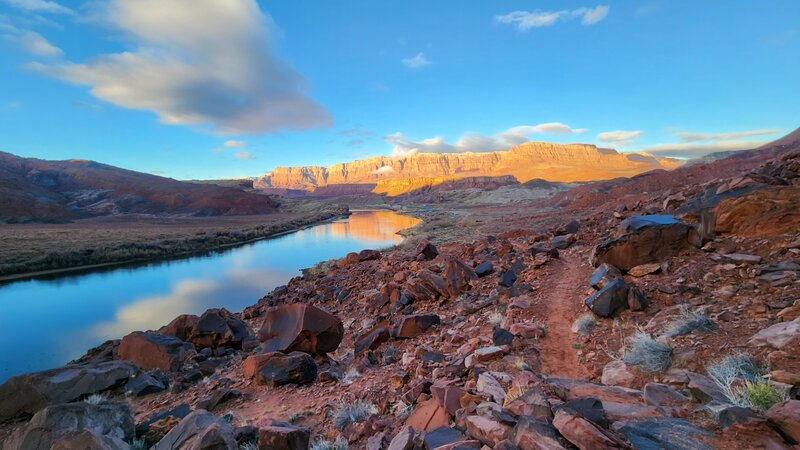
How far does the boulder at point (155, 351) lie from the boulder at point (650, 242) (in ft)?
27.5

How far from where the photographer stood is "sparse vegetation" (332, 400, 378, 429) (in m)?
4.15

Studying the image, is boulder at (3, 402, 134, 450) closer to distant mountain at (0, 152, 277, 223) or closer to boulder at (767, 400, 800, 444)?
boulder at (767, 400, 800, 444)

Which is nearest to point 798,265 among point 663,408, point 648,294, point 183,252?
point 648,294

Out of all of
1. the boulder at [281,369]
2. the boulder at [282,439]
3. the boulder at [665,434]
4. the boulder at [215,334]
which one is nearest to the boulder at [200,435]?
the boulder at [282,439]

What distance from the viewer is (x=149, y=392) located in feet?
22.3

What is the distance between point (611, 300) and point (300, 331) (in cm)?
502

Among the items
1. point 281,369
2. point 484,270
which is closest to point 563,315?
point 484,270

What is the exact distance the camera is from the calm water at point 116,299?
12336mm

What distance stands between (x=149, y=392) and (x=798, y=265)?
9618mm

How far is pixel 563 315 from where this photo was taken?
5590 millimetres

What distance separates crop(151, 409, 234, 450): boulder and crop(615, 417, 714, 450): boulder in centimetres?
322

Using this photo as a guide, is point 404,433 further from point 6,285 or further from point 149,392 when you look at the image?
point 6,285

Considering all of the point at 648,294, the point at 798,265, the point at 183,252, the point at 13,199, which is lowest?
the point at 183,252

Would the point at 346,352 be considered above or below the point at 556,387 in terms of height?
below
